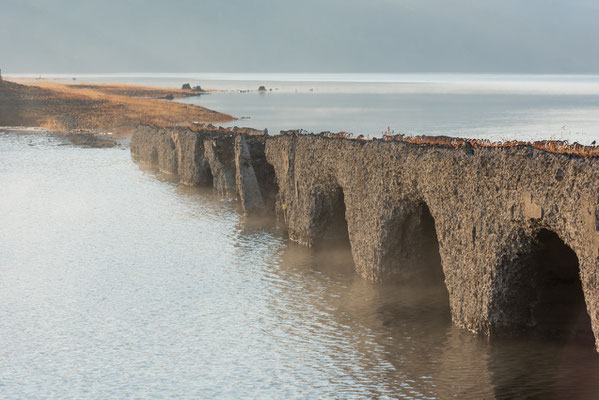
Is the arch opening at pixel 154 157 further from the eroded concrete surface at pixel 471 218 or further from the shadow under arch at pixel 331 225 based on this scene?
the shadow under arch at pixel 331 225

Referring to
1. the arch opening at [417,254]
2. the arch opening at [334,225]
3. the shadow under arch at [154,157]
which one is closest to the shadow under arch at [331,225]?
the arch opening at [334,225]

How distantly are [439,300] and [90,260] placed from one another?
13839 millimetres

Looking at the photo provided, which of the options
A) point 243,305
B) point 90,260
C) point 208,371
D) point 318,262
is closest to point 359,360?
point 208,371

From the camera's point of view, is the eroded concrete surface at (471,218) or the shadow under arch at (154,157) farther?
the shadow under arch at (154,157)

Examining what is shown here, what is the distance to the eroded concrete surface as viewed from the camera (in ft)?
45.7

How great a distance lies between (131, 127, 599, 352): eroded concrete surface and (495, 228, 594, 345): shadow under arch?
0.03 m

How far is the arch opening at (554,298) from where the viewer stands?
54.6ft

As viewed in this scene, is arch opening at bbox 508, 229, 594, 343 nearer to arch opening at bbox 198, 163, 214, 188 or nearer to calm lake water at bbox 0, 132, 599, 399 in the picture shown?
calm lake water at bbox 0, 132, 599, 399

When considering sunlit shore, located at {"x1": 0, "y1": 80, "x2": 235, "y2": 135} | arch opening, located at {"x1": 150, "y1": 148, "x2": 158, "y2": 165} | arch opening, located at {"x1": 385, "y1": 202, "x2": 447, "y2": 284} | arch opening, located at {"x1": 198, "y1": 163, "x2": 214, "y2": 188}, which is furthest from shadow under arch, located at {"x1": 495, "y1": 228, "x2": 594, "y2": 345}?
sunlit shore, located at {"x1": 0, "y1": 80, "x2": 235, "y2": 135}

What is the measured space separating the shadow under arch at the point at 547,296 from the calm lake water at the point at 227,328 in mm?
472

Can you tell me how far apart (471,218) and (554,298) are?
9.30 ft

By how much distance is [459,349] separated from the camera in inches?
679

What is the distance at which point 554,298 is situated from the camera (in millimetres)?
17375

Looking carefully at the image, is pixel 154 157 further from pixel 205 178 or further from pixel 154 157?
pixel 205 178
